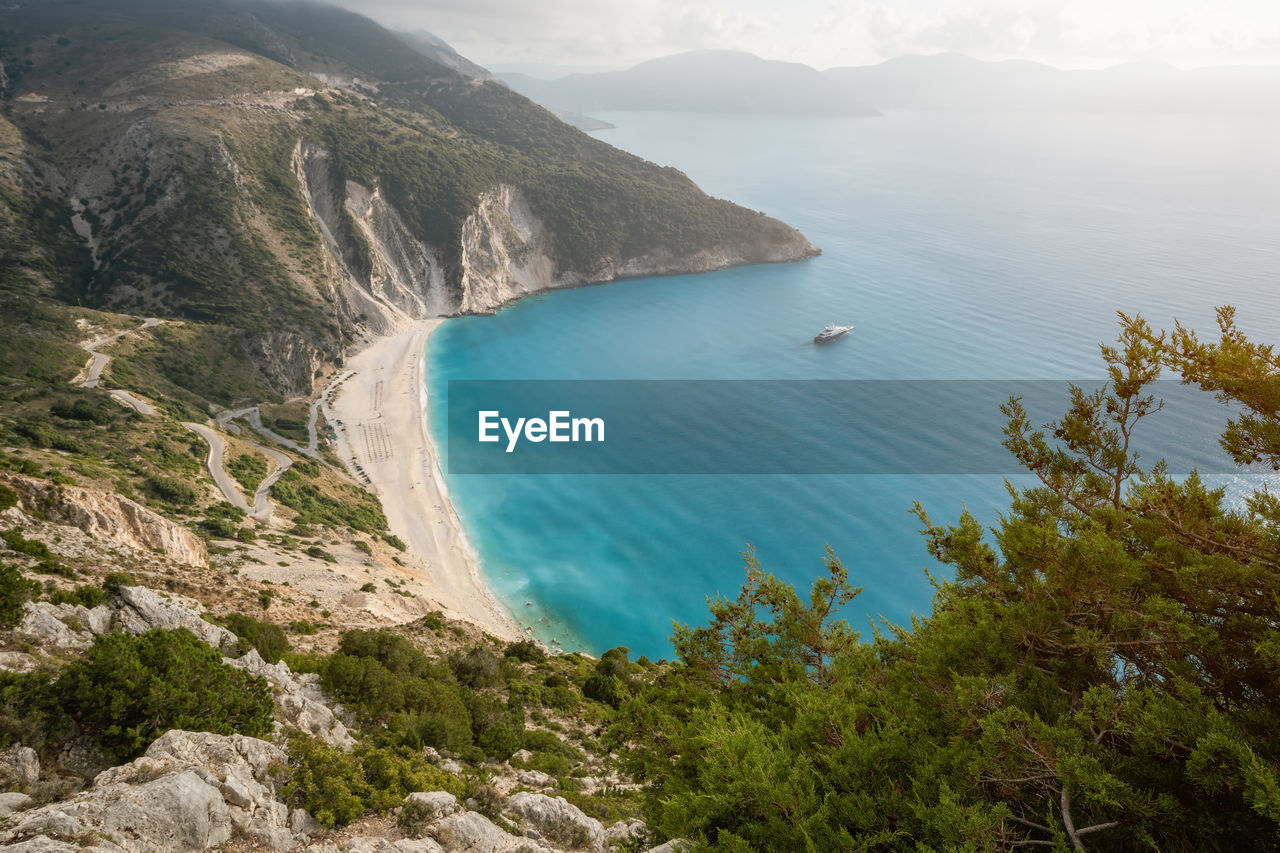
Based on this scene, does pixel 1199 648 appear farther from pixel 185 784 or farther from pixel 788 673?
pixel 185 784

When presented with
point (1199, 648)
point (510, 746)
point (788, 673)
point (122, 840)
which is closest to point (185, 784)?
point (122, 840)

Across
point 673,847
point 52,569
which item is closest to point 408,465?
point 52,569

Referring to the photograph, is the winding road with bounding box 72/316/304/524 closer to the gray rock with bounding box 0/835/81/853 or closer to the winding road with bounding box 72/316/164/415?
the winding road with bounding box 72/316/164/415

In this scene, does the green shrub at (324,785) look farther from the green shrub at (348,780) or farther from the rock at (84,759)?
the rock at (84,759)

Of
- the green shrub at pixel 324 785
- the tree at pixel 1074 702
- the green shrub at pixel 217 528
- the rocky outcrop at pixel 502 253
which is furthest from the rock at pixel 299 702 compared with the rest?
the rocky outcrop at pixel 502 253

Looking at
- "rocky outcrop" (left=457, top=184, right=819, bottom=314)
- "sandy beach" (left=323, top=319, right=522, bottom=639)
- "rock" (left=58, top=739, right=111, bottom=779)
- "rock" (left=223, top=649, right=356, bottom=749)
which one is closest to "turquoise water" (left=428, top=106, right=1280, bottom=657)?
"sandy beach" (left=323, top=319, right=522, bottom=639)
